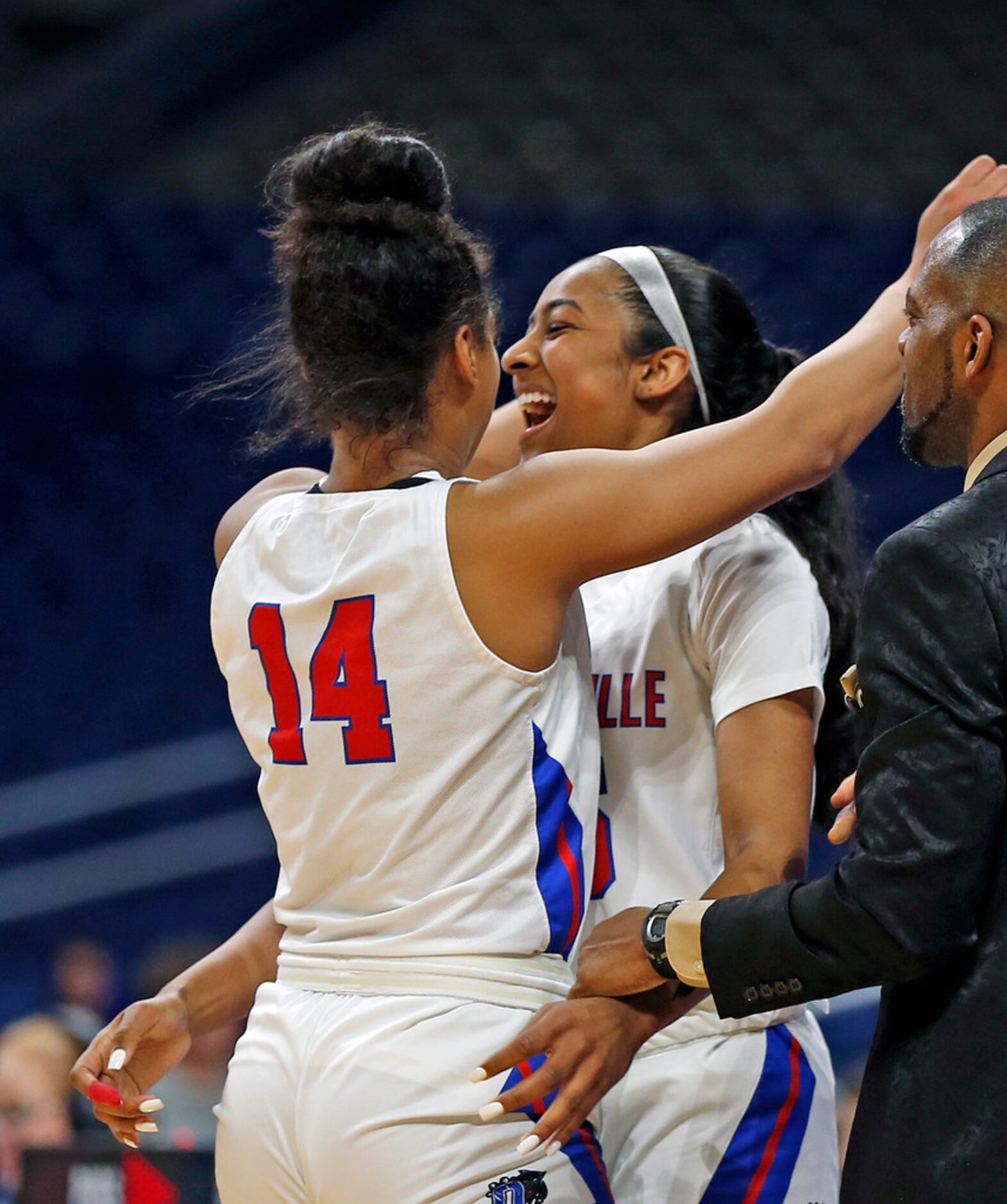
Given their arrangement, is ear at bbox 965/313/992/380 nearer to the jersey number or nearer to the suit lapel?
the suit lapel

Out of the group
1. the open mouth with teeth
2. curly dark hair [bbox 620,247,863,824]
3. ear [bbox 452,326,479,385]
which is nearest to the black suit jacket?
ear [bbox 452,326,479,385]

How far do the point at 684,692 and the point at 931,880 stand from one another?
2.65ft

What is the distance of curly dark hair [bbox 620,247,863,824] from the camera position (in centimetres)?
244

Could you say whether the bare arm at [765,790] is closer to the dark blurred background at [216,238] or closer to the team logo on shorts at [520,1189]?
the team logo on shorts at [520,1189]

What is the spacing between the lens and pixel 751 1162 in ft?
6.93

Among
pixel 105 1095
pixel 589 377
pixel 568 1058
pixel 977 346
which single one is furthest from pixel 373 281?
pixel 105 1095

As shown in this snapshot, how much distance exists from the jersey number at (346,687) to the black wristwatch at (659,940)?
369mm

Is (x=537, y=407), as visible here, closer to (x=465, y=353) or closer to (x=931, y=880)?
(x=465, y=353)

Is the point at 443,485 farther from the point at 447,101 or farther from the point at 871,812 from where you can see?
the point at 447,101

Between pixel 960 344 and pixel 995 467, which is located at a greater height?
pixel 960 344

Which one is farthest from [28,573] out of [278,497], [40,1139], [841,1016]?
[278,497]

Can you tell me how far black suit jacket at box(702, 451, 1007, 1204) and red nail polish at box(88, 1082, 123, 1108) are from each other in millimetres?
930

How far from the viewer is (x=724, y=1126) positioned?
213 centimetres

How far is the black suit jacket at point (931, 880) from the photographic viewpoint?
4.91 ft
